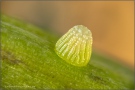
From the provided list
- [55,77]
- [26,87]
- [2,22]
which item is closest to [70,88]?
[55,77]

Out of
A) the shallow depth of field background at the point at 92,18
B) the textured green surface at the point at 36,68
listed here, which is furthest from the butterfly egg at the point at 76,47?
the shallow depth of field background at the point at 92,18

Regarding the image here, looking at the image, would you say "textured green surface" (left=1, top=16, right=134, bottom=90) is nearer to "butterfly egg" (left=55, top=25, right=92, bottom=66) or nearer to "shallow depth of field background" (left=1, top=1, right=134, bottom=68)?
"butterfly egg" (left=55, top=25, right=92, bottom=66)

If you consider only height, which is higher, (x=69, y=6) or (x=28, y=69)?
(x=28, y=69)

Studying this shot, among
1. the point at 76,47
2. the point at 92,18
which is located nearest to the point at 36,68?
the point at 76,47

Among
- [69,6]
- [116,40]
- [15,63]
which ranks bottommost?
[116,40]

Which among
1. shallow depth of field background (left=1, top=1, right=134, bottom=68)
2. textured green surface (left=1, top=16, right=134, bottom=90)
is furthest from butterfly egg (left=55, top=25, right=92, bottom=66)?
shallow depth of field background (left=1, top=1, right=134, bottom=68)

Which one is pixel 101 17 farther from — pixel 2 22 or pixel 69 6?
pixel 2 22
